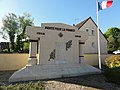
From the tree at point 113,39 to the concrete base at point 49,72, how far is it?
34.8 meters

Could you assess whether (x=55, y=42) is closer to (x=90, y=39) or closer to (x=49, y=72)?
(x=49, y=72)

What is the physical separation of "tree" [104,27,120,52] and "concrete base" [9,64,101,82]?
34.8 metres

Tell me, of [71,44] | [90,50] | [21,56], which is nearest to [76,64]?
[71,44]

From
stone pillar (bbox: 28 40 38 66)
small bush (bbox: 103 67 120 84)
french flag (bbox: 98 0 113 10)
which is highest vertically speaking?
french flag (bbox: 98 0 113 10)

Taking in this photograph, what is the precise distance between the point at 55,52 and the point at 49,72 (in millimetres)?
2179

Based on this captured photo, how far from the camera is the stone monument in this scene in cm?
1182

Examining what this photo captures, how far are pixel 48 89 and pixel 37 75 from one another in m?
3.11

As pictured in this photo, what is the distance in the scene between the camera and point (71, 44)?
46.8 feet

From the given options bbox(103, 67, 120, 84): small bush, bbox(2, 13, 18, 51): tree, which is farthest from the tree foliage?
bbox(103, 67, 120, 84): small bush

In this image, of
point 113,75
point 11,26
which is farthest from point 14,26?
point 113,75

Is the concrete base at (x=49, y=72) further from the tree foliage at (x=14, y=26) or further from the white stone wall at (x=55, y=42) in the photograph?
the tree foliage at (x=14, y=26)

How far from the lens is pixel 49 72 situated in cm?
1172

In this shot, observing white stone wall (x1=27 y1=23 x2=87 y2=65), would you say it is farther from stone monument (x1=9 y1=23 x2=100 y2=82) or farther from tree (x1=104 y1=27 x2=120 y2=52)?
tree (x1=104 y1=27 x2=120 y2=52)

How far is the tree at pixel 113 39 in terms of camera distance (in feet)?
154
